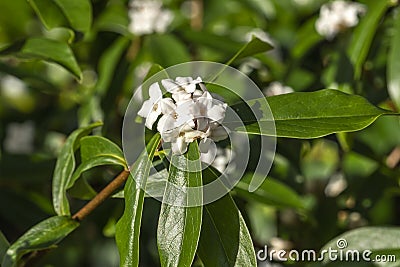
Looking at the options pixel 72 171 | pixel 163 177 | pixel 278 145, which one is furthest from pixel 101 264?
pixel 163 177

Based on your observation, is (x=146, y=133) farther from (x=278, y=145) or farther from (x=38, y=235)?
(x=278, y=145)

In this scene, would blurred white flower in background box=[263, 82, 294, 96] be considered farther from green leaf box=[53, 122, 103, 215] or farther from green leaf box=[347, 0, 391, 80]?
green leaf box=[53, 122, 103, 215]

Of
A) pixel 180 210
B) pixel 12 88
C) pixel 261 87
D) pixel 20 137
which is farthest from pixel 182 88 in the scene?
pixel 12 88

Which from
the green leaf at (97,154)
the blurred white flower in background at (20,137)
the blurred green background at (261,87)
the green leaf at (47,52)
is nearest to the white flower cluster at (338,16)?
the blurred green background at (261,87)

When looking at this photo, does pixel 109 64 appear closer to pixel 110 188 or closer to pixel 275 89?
pixel 275 89

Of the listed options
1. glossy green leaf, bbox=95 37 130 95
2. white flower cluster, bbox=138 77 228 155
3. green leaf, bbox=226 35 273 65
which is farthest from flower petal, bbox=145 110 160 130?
glossy green leaf, bbox=95 37 130 95

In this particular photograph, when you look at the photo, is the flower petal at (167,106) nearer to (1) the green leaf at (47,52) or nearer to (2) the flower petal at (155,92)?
(2) the flower petal at (155,92)
